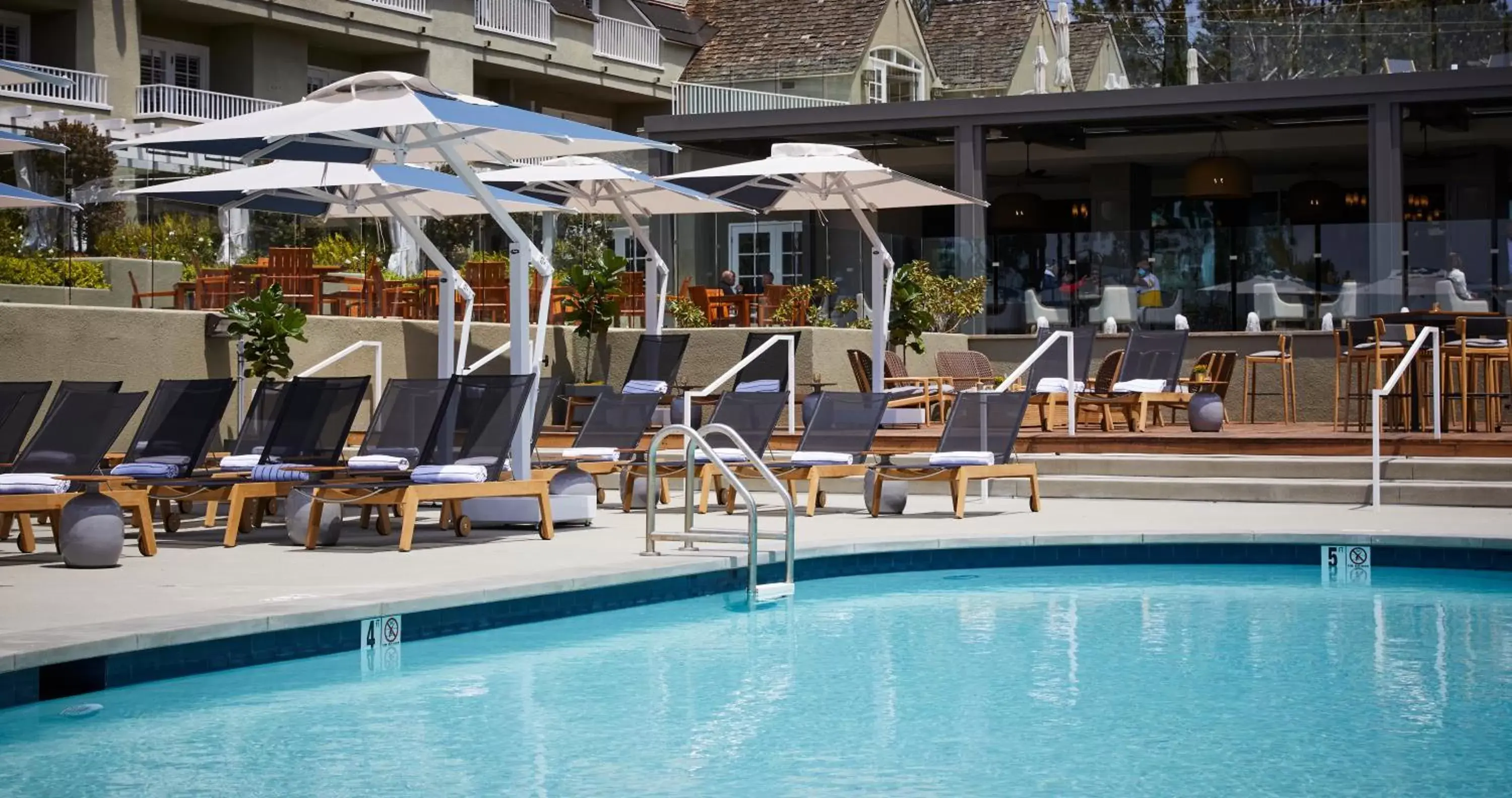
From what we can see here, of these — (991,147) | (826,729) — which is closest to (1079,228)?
(991,147)

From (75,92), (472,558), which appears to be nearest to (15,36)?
(75,92)

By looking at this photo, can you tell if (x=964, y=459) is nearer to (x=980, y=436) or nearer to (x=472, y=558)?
(x=980, y=436)

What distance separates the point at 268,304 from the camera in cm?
1441

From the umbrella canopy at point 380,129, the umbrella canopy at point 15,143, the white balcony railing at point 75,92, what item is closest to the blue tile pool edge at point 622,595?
the umbrella canopy at point 380,129

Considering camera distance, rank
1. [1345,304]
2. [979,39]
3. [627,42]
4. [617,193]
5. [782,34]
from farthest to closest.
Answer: [782,34], [979,39], [627,42], [1345,304], [617,193]

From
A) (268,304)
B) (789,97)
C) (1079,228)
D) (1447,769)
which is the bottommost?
(1447,769)

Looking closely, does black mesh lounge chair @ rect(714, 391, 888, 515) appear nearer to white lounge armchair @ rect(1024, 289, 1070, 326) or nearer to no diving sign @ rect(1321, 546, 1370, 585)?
no diving sign @ rect(1321, 546, 1370, 585)

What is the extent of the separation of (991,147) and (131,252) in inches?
600

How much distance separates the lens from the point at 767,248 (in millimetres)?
22781

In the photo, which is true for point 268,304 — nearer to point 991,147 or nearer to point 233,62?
point 991,147

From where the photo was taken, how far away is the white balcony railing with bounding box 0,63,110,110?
26.3 metres

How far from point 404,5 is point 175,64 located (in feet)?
14.2

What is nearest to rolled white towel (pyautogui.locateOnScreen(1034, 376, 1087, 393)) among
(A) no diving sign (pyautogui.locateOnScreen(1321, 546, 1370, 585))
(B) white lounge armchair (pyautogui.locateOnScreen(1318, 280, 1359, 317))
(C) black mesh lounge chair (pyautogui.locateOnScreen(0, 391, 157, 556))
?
(A) no diving sign (pyautogui.locateOnScreen(1321, 546, 1370, 585))

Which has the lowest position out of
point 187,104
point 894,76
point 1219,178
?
point 1219,178
